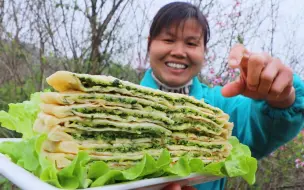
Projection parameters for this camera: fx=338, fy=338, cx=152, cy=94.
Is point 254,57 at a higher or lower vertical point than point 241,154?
higher

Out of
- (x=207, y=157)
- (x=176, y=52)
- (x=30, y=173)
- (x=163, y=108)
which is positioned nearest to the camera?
(x=30, y=173)

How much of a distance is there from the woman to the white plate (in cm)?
38

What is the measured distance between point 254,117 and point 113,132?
30.9 inches

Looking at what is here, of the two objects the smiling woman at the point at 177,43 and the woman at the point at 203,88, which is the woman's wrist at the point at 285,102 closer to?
the woman at the point at 203,88

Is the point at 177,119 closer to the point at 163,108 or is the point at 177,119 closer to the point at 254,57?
the point at 163,108

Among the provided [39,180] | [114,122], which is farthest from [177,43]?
[39,180]

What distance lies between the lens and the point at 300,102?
1.42 m

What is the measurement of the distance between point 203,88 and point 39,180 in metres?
1.31

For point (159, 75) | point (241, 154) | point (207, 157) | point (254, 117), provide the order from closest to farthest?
point (207, 157)
point (241, 154)
point (254, 117)
point (159, 75)

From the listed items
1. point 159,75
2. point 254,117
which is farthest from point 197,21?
point 254,117

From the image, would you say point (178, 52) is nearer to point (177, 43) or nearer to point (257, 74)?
point (177, 43)

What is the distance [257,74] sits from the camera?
1.06m

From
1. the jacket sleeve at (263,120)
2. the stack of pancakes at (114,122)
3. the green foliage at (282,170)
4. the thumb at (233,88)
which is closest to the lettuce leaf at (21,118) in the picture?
the stack of pancakes at (114,122)

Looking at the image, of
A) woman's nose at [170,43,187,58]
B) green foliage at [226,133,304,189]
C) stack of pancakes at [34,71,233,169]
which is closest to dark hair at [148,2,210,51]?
woman's nose at [170,43,187,58]
